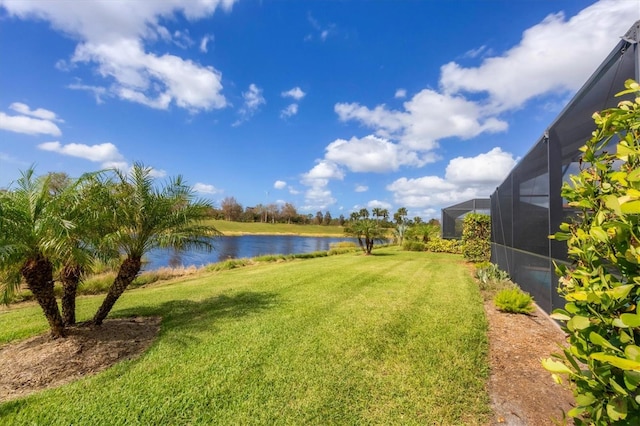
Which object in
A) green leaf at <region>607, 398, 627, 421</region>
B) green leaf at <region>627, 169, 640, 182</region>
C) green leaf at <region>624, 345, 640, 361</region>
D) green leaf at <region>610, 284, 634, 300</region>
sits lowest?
green leaf at <region>607, 398, 627, 421</region>

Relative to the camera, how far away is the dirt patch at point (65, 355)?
3.62 metres

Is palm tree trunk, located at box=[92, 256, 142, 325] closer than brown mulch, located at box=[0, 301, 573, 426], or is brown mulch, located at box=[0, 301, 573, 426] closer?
brown mulch, located at box=[0, 301, 573, 426]

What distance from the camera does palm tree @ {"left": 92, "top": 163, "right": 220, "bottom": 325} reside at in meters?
5.45

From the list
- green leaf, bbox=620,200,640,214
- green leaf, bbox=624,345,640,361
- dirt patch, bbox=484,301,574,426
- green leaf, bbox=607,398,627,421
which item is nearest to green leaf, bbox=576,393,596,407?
green leaf, bbox=607,398,627,421

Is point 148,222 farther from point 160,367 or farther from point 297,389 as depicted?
point 297,389

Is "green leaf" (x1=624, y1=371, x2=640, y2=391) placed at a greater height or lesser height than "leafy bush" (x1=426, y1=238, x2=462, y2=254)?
greater

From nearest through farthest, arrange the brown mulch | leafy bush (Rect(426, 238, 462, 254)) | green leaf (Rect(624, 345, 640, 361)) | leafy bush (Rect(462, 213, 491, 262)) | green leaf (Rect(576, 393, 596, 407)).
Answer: green leaf (Rect(624, 345, 640, 361))
green leaf (Rect(576, 393, 596, 407))
the brown mulch
leafy bush (Rect(462, 213, 491, 262))
leafy bush (Rect(426, 238, 462, 254))

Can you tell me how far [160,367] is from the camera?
3908 millimetres

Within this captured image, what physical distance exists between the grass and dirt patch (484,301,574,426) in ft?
0.56

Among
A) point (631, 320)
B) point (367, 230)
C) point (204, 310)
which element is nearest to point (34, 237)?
point (204, 310)

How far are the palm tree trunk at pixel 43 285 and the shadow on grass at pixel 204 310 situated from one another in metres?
1.52

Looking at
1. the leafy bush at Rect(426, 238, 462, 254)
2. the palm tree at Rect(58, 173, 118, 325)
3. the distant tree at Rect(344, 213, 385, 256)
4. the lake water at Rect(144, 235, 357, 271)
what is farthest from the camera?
the leafy bush at Rect(426, 238, 462, 254)

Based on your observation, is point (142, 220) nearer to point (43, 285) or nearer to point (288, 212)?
point (43, 285)

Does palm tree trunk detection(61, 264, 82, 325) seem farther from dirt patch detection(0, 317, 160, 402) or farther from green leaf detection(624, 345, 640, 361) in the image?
green leaf detection(624, 345, 640, 361)
